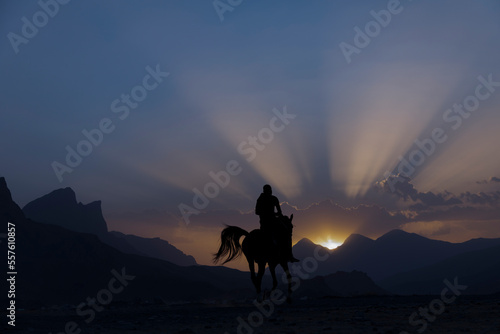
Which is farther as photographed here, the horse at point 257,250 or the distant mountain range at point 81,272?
the distant mountain range at point 81,272

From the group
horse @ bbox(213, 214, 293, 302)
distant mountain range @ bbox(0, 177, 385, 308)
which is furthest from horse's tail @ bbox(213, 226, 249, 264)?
distant mountain range @ bbox(0, 177, 385, 308)

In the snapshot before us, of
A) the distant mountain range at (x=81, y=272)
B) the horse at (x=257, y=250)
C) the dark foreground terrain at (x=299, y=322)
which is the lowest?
the dark foreground terrain at (x=299, y=322)

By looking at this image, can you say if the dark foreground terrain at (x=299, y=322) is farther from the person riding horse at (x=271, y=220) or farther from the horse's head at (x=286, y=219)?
the horse's head at (x=286, y=219)

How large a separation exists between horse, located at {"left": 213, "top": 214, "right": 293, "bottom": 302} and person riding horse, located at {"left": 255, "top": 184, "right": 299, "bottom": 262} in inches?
4.4

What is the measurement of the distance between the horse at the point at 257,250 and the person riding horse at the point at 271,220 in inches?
4.4

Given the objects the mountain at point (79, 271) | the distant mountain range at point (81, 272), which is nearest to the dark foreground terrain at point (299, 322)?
the distant mountain range at point (81, 272)

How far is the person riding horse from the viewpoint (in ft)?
56.4

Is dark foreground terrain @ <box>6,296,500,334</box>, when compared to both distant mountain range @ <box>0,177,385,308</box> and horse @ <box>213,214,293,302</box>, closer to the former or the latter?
horse @ <box>213,214,293,302</box>

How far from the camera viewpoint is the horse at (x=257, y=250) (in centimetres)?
1692

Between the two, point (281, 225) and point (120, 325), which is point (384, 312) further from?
point (120, 325)

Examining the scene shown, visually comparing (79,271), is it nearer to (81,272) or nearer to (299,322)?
(81,272)

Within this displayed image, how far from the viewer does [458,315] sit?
11.9 meters

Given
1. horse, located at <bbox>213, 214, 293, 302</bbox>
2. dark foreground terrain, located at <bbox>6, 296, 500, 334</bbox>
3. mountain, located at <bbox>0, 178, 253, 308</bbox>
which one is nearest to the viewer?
dark foreground terrain, located at <bbox>6, 296, 500, 334</bbox>

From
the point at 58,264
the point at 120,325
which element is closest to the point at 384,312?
the point at 120,325
